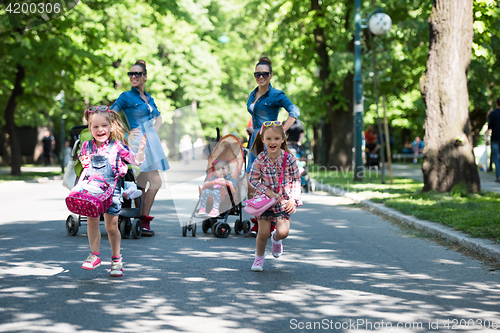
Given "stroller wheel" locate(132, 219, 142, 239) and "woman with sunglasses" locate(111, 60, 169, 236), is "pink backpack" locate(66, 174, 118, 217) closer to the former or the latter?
"woman with sunglasses" locate(111, 60, 169, 236)

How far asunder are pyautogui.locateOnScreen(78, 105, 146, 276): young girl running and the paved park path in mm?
231

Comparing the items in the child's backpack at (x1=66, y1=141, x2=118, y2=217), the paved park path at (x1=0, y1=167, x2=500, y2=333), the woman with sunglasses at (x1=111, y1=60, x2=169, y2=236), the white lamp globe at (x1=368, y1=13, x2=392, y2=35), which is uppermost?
the white lamp globe at (x1=368, y1=13, x2=392, y2=35)

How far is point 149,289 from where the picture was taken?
5266mm

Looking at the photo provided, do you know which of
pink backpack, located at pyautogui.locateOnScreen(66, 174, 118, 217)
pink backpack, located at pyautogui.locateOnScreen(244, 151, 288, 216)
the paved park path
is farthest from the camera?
pink backpack, located at pyautogui.locateOnScreen(244, 151, 288, 216)

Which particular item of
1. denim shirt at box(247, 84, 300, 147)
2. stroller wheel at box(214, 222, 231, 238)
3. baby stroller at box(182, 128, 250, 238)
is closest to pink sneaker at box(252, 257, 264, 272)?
denim shirt at box(247, 84, 300, 147)

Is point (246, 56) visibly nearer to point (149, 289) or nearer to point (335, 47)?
point (335, 47)

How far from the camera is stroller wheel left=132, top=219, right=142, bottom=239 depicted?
26.8 ft

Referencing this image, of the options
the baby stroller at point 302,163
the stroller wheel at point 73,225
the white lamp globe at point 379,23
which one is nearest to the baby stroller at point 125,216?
the stroller wheel at point 73,225

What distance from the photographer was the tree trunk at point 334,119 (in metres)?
25.5

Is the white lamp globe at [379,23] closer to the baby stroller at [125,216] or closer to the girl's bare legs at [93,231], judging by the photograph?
the baby stroller at [125,216]

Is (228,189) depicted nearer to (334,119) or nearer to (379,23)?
(379,23)

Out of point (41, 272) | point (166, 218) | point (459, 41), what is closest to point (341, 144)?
point (459, 41)

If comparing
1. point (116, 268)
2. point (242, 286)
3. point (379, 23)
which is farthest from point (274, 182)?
point (379, 23)

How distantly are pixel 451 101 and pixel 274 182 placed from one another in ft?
24.2
